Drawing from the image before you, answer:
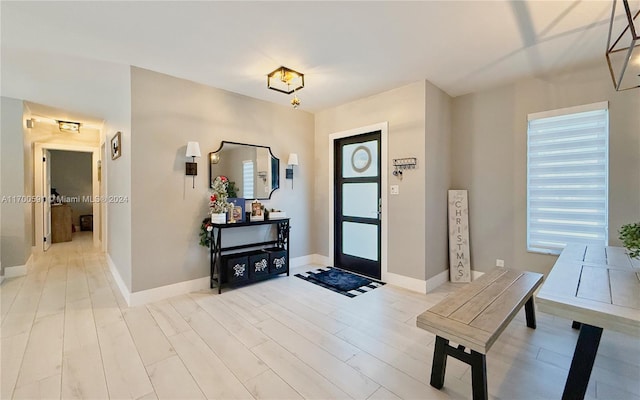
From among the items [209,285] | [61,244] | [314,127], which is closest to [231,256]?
[209,285]

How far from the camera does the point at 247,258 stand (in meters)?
3.41

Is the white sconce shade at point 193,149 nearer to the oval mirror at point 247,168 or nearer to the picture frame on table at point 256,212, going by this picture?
the oval mirror at point 247,168

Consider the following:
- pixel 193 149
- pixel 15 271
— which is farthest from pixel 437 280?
pixel 15 271

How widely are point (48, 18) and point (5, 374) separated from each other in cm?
252

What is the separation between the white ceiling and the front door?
42.9 inches

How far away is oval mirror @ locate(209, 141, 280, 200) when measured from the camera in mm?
3463

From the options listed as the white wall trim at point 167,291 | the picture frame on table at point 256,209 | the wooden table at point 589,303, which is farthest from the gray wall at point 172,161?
the wooden table at point 589,303

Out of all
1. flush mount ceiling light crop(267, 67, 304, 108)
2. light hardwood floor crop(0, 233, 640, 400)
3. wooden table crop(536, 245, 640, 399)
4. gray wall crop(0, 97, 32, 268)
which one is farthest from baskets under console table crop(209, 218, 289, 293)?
gray wall crop(0, 97, 32, 268)

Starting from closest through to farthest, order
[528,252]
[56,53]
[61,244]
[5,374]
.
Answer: [5,374]
[56,53]
[528,252]
[61,244]

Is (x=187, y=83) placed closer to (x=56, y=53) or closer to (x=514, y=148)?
(x=56, y=53)

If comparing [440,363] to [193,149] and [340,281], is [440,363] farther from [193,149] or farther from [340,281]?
[193,149]

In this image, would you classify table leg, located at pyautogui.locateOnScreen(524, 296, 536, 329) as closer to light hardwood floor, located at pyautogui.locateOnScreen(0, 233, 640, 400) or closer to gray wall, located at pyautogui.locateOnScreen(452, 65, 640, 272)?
light hardwood floor, located at pyautogui.locateOnScreen(0, 233, 640, 400)

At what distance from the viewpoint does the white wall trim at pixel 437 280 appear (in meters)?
3.33

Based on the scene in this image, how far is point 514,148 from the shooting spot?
3.28 meters
